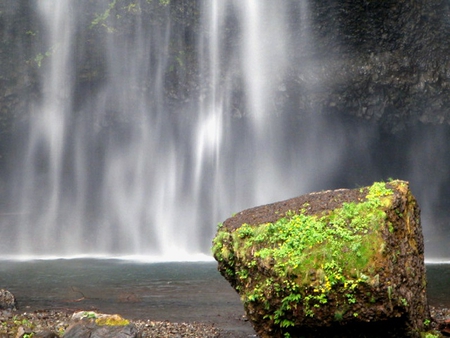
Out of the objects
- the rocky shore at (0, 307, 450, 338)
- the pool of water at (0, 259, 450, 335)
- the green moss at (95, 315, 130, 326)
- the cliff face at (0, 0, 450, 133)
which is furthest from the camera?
the cliff face at (0, 0, 450, 133)

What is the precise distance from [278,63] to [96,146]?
9698 millimetres

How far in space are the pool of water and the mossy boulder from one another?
2.42 meters

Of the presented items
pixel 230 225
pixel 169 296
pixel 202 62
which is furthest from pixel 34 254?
pixel 230 225

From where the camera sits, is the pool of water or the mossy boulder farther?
the pool of water

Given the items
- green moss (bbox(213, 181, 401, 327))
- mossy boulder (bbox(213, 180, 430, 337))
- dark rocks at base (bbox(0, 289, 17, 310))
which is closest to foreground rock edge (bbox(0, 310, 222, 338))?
dark rocks at base (bbox(0, 289, 17, 310))

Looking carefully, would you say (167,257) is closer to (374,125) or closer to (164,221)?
(164,221)

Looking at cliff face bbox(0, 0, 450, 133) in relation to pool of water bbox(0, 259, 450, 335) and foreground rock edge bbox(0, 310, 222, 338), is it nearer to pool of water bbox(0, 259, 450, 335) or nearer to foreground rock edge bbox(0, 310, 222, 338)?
pool of water bbox(0, 259, 450, 335)

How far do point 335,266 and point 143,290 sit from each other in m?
7.03

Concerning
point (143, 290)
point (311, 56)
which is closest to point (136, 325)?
point (143, 290)

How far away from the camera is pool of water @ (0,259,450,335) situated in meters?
9.46

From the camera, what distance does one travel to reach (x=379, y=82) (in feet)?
72.3

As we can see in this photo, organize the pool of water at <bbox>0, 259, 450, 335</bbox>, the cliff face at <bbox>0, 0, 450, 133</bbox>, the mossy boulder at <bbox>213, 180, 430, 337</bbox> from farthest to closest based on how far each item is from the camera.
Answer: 1. the cliff face at <bbox>0, 0, 450, 133</bbox>
2. the pool of water at <bbox>0, 259, 450, 335</bbox>
3. the mossy boulder at <bbox>213, 180, 430, 337</bbox>

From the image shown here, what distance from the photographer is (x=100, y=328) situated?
261 inches

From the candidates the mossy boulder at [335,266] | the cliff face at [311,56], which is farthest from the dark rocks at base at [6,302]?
the cliff face at [311,56]
